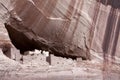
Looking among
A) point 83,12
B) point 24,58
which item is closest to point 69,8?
point 83,12

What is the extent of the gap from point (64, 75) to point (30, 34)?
2.97 ft

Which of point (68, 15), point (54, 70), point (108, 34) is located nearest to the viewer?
point (54, 70)

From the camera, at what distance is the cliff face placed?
587 centimetres

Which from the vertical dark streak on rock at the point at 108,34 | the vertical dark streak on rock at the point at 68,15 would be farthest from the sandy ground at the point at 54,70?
the vertical dark streak on rock at the point at 68,15

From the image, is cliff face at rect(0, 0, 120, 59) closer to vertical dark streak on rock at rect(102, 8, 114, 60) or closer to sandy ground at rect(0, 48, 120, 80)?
vertical dark streak on rock at rect(102, 8, 114, 60)

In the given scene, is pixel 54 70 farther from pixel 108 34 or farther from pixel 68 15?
pixel 108 34

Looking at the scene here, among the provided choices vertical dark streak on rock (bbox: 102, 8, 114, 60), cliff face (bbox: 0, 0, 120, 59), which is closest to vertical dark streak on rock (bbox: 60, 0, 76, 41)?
cliff face (bbox: 0, 0, 120, 59)

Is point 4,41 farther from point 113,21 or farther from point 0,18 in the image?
point 113,21

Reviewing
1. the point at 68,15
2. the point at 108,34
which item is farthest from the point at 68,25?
the point at 108,34

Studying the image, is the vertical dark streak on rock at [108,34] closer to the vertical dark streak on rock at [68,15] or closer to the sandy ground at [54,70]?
the sandy ground at [54,70]

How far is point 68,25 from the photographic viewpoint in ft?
20.3

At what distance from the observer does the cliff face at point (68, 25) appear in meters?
5.87

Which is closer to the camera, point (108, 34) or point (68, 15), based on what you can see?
point (68, 15)

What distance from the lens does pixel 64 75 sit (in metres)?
5.72
